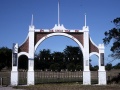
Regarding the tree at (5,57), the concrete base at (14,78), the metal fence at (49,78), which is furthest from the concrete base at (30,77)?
the tree at (5,57)

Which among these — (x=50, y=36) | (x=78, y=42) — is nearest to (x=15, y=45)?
(x=50, y=36)

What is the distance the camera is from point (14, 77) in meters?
26.5

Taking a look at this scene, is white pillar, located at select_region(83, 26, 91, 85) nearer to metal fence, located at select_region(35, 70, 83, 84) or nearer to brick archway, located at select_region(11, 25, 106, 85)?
brick archway, located at select_region(11, 25, 106, 85)

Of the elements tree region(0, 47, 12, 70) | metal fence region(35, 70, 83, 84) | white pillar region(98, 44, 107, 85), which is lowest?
metal fence region(35, 70, 83, 84)

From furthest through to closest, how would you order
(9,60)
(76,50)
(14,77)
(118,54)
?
(76,50) < (9,60) < (118,54) < (14,77)

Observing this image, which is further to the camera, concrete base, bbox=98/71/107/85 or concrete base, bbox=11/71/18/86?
concrete base, bbox=98/71/107/85

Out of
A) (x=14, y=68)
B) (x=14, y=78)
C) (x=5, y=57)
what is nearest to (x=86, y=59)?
(x=14, y=68)

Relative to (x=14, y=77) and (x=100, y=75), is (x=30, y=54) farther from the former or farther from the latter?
(x=100, y=75)

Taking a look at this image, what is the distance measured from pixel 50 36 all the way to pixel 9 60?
103ft

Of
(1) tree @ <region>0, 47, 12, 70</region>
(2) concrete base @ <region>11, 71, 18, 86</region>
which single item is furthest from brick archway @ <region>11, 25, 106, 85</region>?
(1) tree @ <region>0, 47, 12, 70</region>

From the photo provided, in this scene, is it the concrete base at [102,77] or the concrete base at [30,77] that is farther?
the concrete base at [102,77]

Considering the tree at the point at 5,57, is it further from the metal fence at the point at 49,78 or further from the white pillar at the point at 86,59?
the white pillar at the point at 86,59

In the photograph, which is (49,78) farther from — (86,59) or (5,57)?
(5,57)

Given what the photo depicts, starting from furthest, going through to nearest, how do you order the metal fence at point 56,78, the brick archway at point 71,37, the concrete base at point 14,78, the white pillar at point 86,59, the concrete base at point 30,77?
the metal fence at point 56,78, the brick archway at point 71,37, the white pillar at point 86,59, the concrete base at point 30,77, the concrete base at point 14,78
